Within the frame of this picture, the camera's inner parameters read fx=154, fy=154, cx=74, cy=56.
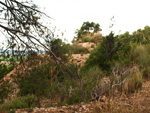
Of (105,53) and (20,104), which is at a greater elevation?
(105,53)

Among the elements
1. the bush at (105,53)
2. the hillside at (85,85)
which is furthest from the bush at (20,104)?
the bush at (105,53)

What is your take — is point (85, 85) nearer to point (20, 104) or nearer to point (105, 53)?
point (20, 104)

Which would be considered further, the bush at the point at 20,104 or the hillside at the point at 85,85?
the bush at the point at 20,104

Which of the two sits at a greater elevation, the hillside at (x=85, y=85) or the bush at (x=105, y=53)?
the bush at (x=105, y=53)

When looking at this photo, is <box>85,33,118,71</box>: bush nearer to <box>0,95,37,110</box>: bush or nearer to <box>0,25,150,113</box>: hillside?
<box>0,25,150,113</box>: hillside

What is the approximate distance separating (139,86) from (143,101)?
1.45 metres

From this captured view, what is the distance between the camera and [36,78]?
481cm

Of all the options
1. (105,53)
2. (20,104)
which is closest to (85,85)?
(20,104)

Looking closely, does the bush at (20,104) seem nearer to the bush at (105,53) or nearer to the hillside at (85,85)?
the hillside at (85,85)

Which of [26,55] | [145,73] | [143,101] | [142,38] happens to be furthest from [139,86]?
[142,38]

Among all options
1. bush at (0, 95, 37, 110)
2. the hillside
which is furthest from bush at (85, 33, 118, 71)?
bush at (0, 95, 37, 110)

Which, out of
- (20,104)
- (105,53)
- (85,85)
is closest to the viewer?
(85,85)

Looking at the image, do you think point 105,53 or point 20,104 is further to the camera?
point 105,53

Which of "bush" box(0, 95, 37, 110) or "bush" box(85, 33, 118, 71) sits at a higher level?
"bush" box(85, 33, 118, 71)
